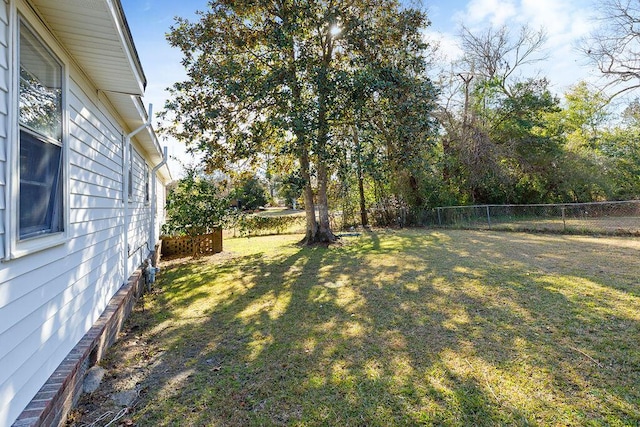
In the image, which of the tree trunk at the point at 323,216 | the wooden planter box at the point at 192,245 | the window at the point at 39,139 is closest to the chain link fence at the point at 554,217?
the tree trunk at the point at 323,216

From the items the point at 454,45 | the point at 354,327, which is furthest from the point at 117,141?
the point at 454,45

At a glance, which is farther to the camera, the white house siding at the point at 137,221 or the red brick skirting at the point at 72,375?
the white house siding at the point at 137,221

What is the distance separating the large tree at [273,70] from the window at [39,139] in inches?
194

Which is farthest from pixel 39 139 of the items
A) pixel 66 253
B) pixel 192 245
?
pixel 192 245

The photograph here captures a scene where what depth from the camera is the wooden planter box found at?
9.29 metres

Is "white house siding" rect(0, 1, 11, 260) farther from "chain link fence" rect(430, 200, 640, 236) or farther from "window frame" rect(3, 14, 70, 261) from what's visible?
"chain link fence" rect(430, 200, 640, 236)

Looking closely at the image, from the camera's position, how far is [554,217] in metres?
10.7

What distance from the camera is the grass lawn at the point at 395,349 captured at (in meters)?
2.18

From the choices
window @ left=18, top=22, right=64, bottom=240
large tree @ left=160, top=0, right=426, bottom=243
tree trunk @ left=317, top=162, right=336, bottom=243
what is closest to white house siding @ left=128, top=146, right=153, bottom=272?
large tree @ left=160, top=0, right=426, bottom=243

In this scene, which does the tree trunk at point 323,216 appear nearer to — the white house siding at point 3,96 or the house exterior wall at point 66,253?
the house exterior wall at point 66,253

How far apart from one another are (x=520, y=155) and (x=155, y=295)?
17513mm

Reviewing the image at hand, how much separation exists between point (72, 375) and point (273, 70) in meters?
7.53

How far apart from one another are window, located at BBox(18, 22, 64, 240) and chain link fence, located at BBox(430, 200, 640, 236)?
12.6 meters

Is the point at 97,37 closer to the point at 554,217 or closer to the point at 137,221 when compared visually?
the point at 137,221
